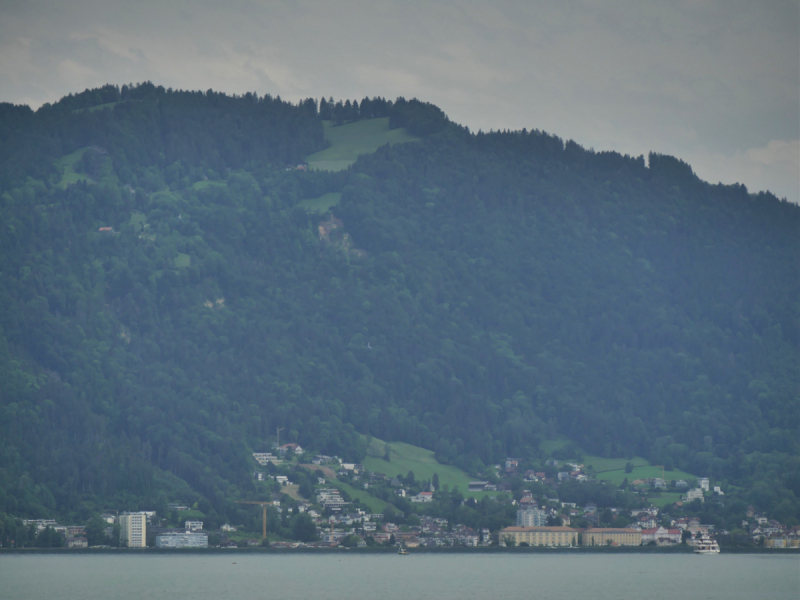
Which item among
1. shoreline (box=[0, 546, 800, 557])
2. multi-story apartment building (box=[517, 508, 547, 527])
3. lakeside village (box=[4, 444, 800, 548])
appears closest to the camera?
shoreline (box=[0, 546, 800, 557])

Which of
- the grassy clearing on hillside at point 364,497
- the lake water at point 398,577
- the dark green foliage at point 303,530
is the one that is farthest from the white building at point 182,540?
the grassy clearing on hillside at point 364,497

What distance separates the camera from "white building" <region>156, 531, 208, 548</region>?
565 ft

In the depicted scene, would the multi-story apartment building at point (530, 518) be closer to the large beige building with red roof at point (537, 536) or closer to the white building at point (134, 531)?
the large beige building with red roof at point (537, 536)

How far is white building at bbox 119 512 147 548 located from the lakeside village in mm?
123

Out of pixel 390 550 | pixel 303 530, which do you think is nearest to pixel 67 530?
pixel 303 530

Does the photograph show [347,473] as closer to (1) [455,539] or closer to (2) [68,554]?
(1) [455,539]

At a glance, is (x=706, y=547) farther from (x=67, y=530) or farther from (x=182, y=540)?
(x=67, y=530)

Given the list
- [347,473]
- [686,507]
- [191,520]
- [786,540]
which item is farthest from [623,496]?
[191,520]

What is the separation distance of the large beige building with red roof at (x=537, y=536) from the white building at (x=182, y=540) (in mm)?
38295

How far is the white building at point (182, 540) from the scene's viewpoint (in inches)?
6781

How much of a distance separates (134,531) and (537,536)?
50697 mm

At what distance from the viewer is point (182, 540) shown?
17338cm

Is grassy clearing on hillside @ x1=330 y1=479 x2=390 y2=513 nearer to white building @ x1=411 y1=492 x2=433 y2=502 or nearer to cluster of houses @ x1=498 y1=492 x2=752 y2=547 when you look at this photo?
white building @ x1=411 y1=492 x2=433 y2=502

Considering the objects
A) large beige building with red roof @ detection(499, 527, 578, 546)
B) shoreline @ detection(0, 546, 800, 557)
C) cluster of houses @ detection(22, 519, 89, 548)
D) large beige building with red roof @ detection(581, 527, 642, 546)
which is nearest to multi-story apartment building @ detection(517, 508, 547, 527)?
large beige building with red roof @ detection(499, 527, 578, 546)
